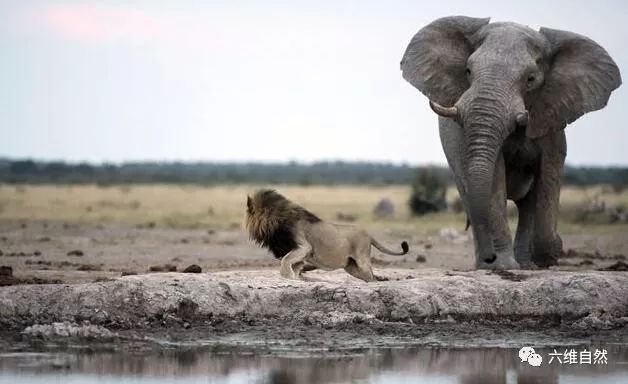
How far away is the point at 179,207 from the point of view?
41.2 metres

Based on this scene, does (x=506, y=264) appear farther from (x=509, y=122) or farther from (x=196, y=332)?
(x=196, y=332)

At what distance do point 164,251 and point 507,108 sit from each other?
845 centimetres

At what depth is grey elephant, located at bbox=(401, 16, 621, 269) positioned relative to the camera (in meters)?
15.6

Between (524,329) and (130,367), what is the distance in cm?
387

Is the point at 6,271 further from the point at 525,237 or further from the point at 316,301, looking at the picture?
the point at 525,237

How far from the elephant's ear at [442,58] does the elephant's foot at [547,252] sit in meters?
1.85

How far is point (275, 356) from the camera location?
502 inches

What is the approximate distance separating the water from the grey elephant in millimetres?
2988

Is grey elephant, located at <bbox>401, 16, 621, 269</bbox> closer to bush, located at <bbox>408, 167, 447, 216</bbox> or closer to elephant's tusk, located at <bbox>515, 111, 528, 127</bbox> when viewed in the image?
elephant's tusk, located at <bbox>515, 111, 528, 127</bbox>

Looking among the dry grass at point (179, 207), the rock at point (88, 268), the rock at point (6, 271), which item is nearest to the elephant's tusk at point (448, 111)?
the rock at point (6, 271)

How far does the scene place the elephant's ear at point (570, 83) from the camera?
16.6m

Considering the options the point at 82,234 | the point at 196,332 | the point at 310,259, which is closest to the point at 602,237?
the point at 82,234

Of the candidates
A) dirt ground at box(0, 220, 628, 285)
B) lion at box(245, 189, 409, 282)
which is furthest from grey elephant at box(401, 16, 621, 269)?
dirt ground at box(0, 220, 628, 285)

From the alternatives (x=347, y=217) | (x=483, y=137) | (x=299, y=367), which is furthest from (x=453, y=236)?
(x=299, y=367)
